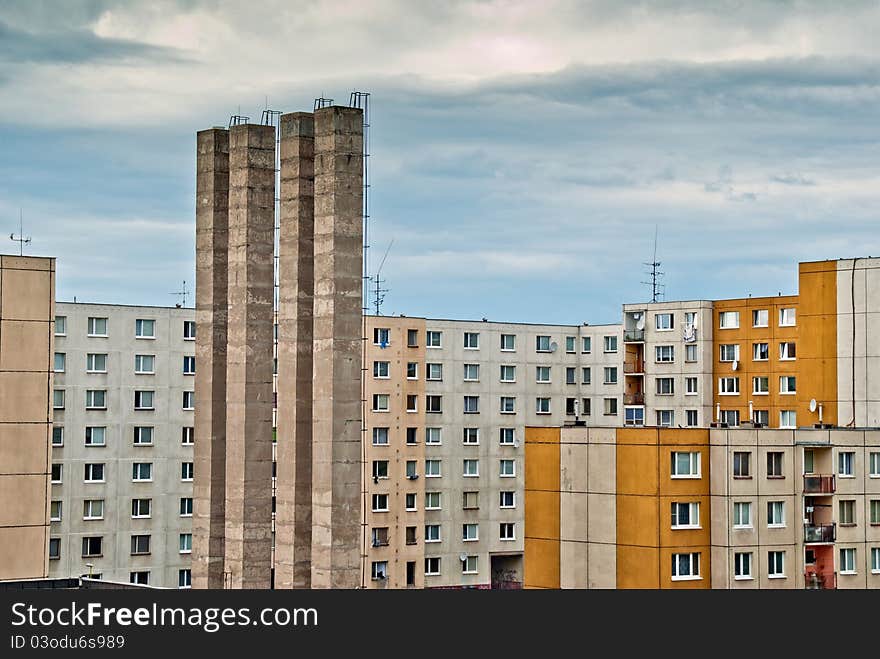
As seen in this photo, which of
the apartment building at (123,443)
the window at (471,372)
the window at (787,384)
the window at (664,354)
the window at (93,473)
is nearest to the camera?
the apartment building at (123,443)

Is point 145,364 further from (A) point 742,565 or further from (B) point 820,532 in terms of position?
(B) point 820,532

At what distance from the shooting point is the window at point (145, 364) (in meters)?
100

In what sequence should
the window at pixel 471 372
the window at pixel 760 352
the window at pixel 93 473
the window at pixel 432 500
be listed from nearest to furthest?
the window at pixel 93 473, the window at pixel 760 352, the window at pixel 432 500, the window at pixel 471 372

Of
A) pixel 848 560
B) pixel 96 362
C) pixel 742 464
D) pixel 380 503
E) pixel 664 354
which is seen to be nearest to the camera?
pixel 742 464

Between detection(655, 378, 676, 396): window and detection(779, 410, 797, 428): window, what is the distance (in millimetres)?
10441

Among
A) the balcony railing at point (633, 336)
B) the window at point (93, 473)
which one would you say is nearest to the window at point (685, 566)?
the window at point (93, 473)

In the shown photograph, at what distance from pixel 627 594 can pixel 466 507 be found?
70469mm

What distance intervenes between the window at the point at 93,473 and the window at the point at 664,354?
144ft

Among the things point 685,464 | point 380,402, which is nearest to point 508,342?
point 380,402

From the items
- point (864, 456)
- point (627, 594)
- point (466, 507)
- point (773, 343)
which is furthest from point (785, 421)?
point (627, 594)

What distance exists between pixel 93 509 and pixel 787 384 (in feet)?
163

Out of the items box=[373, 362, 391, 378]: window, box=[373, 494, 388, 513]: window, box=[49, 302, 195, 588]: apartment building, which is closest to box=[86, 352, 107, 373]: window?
box=[49, 302, 195, 588]: apartment building

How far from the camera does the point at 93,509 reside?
97312mm

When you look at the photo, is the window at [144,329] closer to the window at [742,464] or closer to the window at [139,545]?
the window at [139,545]
